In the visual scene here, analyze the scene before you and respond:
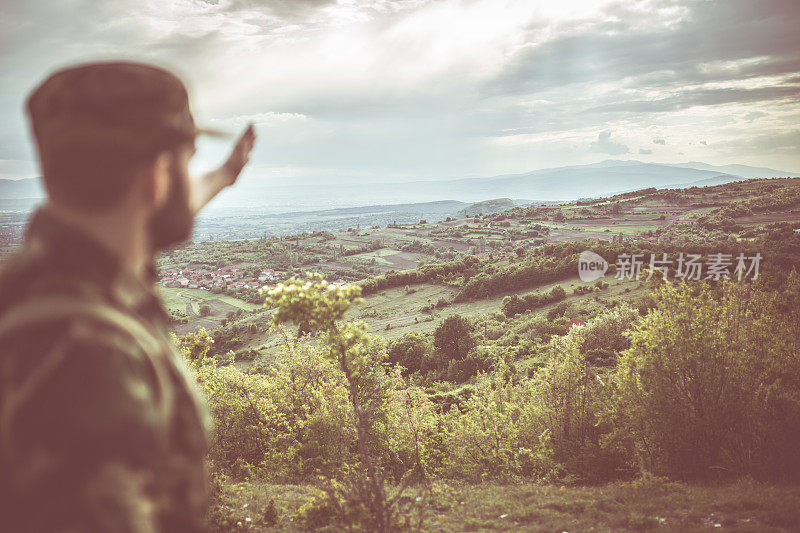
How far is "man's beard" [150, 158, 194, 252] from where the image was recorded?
4.86ft

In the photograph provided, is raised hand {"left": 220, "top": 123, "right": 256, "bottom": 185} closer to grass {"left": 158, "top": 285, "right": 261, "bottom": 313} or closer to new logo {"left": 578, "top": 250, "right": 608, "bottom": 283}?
new logo {"left": 578, "top": 250, "right": 608, "bottom": 283}

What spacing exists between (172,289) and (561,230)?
13073 centimetres

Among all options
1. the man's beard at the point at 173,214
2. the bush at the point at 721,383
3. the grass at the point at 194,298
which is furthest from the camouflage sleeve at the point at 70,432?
the grass at the point at 194,298

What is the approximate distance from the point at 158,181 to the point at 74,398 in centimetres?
75

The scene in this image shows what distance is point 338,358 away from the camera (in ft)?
34.7

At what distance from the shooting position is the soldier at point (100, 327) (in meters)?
0.99

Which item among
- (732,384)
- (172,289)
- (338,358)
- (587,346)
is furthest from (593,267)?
(172,289)

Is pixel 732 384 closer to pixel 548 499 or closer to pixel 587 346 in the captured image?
pixel 548 499

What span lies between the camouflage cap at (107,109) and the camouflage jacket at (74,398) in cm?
29

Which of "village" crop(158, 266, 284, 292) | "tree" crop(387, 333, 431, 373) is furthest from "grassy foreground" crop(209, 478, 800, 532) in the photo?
"village" crop(158, 266, 284, 292)

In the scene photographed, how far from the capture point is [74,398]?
0.98 metres

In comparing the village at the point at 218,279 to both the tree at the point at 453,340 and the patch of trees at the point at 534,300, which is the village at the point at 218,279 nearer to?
the patch of trees at the point at 534,300

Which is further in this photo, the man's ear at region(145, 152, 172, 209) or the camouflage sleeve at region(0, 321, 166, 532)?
the man's ear at region(145, 152, 172, 209)

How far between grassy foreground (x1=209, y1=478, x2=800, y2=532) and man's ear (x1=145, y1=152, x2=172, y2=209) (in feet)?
39.0
